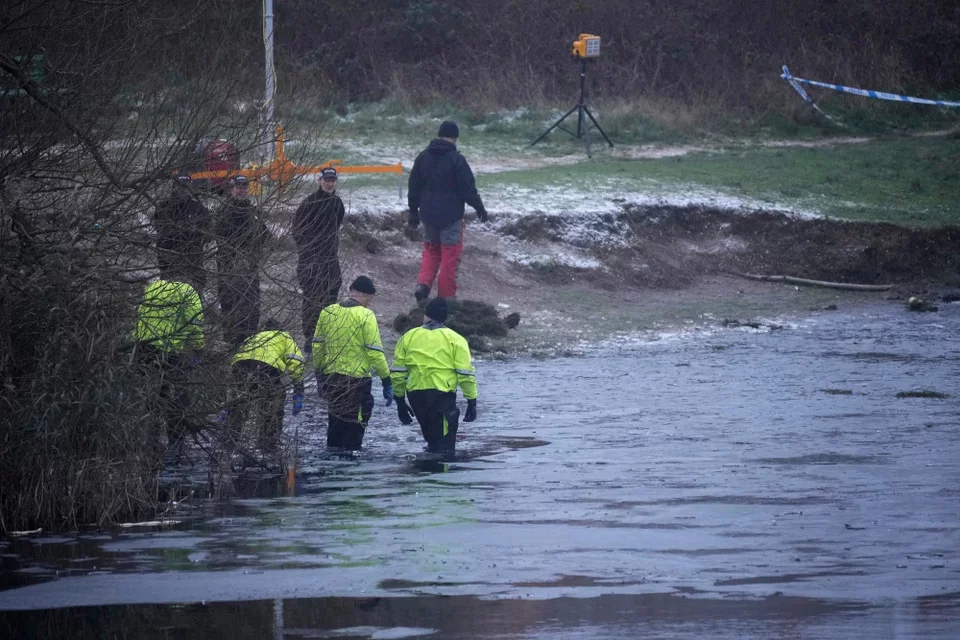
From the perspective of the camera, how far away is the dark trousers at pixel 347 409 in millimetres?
12086

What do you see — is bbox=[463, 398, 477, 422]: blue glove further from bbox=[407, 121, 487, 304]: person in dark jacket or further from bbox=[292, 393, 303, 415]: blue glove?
bbox=[407, 121, 487, 304]: person in dark jacket

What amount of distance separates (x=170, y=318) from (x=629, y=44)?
29096 millimetres

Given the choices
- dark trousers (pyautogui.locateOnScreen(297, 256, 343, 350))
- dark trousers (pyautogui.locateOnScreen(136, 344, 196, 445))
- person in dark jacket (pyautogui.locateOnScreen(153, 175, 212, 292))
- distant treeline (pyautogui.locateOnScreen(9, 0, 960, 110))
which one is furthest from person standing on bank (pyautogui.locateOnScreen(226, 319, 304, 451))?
distant treeline (pyautogui.locateOnScreen(9, 0, 960, 110))

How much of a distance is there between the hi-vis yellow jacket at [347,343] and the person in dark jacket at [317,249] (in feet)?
0.46

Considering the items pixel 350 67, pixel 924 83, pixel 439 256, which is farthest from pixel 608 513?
pixel 924 83

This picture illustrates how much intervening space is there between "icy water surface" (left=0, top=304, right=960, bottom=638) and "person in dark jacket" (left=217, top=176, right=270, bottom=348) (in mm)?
1338

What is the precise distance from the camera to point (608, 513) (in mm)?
9992

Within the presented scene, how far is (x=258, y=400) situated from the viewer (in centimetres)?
1120

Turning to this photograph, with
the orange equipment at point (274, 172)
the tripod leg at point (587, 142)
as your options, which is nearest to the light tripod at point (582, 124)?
the tripod leg at point (587, 142)

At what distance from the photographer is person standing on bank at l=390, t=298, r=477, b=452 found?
12.3 m

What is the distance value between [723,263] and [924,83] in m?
16.6

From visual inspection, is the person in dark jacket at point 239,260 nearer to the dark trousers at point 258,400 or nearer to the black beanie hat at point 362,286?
the dark trousers at point 258,400

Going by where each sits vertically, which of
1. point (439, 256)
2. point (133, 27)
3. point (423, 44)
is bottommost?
point (439, 256)

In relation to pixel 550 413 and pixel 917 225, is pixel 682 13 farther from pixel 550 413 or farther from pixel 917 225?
pixel 550 413
